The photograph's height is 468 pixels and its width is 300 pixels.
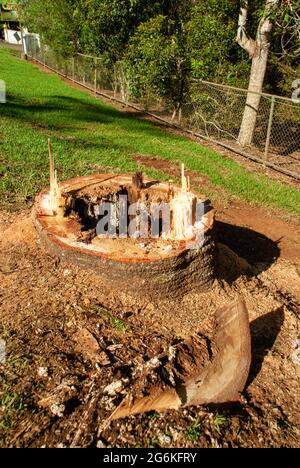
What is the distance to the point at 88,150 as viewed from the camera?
8391mm

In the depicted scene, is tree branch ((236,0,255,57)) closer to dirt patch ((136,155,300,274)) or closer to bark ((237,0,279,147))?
bark ((237,0,279,147))

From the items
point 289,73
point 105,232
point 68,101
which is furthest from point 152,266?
point 68,101

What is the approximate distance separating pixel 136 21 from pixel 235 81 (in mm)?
4714

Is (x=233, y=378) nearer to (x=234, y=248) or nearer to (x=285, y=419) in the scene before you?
(x=285, y=419)

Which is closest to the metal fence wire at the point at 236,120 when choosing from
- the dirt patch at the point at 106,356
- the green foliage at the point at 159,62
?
the green foliage at the point at 159,62

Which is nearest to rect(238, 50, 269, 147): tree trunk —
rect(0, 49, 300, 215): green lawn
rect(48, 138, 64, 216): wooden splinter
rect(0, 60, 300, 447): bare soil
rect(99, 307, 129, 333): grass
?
rect(0, 49, 300, 215): green lawn

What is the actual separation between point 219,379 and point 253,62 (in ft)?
28.6

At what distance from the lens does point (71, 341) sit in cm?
301

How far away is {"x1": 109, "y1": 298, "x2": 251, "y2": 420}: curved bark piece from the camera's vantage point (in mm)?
2537

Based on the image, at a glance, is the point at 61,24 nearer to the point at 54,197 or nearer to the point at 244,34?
the point at 244,34

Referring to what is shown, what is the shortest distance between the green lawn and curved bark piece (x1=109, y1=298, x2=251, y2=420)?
11.5 feet

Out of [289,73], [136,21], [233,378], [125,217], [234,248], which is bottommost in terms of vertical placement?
[234,248]

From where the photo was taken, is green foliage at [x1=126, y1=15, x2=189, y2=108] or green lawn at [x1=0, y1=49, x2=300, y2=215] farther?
green foliage at [x1=126, y1=15, x2=189, y2=108]

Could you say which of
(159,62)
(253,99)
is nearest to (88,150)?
(253,99)
